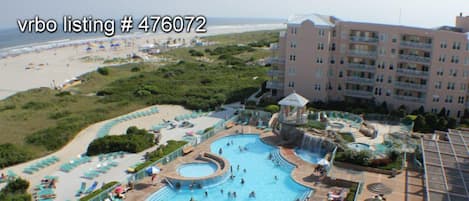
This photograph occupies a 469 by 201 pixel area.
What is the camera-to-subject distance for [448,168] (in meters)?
31.5

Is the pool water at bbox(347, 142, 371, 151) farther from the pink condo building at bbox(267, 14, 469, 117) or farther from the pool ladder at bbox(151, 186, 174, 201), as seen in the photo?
the pool ladder at bbox(151, 186, 174, 201)

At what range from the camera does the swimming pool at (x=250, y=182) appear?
39156 millimetres

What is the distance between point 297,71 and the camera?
65.9 metres

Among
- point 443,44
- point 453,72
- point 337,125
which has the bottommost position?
point 337,125

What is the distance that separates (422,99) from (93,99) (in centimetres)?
5634

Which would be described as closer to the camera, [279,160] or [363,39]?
[279,160]

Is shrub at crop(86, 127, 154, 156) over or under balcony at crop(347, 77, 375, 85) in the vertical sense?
under

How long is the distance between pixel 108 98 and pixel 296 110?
125 feet

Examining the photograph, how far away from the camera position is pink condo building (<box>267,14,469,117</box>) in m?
58.6

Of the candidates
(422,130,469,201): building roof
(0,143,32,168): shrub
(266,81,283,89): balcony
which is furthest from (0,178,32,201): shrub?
(266,81,283,89): balcony

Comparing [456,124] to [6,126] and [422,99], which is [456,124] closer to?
[422,99]

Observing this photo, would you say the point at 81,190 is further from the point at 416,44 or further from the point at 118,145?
the point at 416,44

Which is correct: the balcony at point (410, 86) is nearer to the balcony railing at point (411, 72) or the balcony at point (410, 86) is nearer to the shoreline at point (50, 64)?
the balcony railing at point (411, 72)

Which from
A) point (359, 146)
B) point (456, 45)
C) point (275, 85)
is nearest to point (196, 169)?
point (359, 146)
